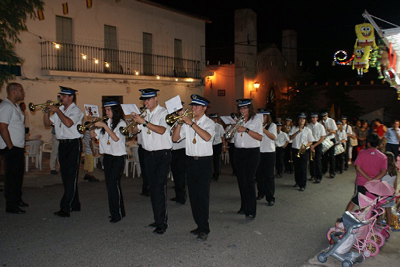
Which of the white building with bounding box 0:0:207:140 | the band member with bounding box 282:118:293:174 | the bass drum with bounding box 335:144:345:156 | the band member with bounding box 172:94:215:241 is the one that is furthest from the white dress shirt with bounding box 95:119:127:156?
the white building with bounding box 0:0:207:140

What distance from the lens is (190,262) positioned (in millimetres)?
4621

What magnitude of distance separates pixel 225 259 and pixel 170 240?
3.34ft

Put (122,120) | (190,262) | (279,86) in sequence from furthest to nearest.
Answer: (279,86) → (122,120) → (190,262)

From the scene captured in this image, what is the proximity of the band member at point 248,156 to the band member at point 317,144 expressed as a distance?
12.9 feet

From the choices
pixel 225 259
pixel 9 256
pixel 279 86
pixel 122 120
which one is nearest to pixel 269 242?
pixel 225 259

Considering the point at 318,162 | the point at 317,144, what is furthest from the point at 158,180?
the point at 318,162

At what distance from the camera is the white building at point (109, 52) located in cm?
1552

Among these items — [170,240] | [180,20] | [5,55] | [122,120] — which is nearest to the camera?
[170,240]

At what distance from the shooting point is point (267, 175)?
7.68m

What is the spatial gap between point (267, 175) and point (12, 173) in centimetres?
509

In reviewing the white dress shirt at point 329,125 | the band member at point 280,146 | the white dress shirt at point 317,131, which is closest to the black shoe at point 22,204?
the band member at point 280,146

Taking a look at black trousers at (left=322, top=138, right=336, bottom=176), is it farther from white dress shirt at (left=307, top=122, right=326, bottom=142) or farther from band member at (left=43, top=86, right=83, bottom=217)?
band member at (left=43, top=86, right=83, bottom=217)

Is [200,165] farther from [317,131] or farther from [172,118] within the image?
[317,131]

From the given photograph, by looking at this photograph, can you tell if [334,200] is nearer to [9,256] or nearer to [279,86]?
[9,256]
